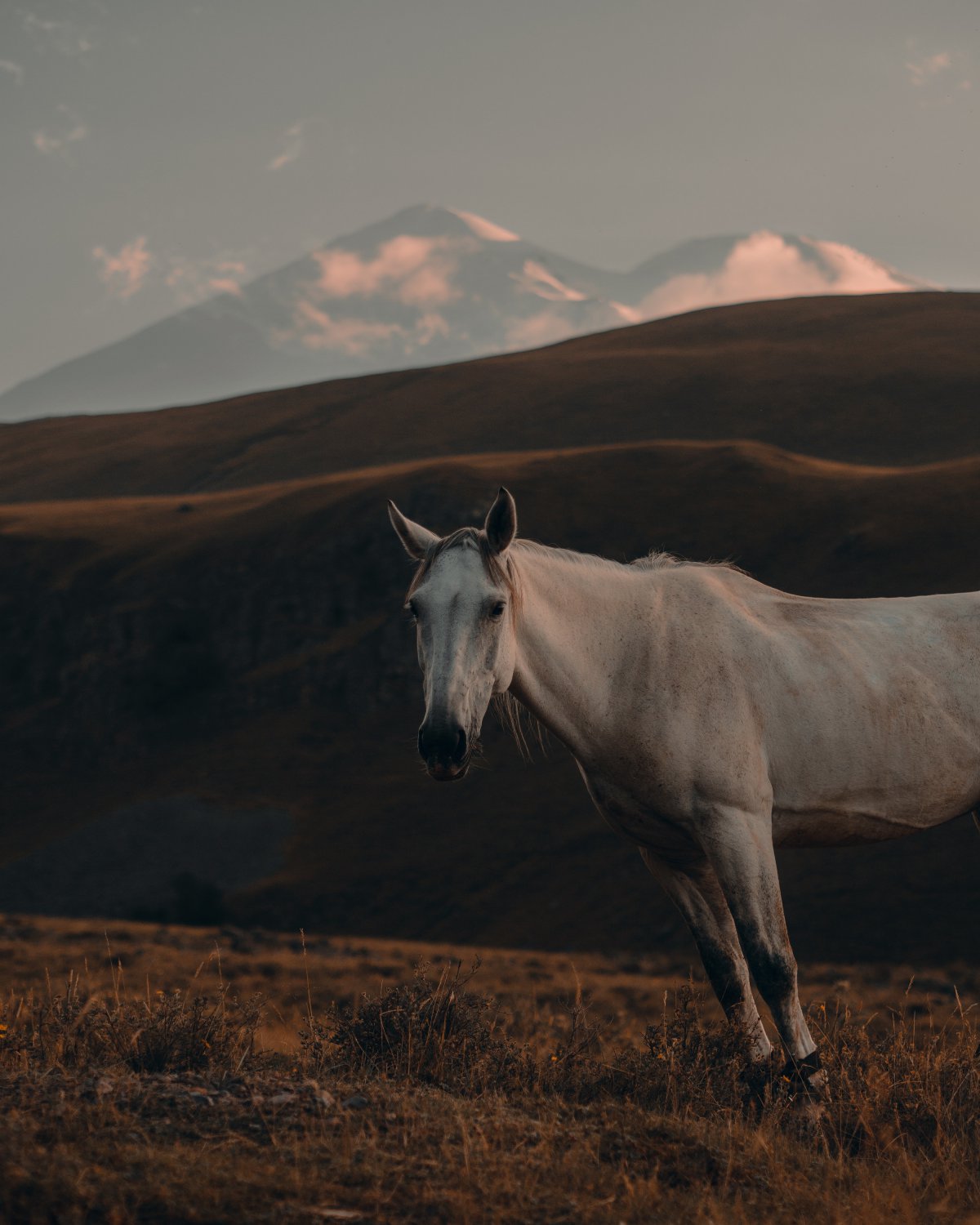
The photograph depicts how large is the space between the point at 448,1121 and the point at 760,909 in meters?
2.22

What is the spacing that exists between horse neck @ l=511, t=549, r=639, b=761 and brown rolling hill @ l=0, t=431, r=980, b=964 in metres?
27.6

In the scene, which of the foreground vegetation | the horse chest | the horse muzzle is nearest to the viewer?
the foreground vegetation

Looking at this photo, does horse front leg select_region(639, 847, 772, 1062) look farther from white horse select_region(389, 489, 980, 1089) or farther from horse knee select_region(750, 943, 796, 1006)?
horse knee select_region(750, 943, 796, 1006)

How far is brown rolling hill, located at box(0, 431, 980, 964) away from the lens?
39.5 m

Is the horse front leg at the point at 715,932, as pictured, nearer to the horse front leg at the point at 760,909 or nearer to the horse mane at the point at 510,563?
the horse front leg at the point at 760,909

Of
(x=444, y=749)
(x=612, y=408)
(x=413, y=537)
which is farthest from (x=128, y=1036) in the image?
(x=612, y=408)

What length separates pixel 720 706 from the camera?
22.0 feet

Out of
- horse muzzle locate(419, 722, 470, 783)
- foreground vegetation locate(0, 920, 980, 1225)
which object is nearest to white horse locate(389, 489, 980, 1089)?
horse muzzle locate(419, 722, 470, 783)

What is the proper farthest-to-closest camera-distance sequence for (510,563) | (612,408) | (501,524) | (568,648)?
1. (612,408)
2. (568,648)
3. (510,563)
4. (501,524)

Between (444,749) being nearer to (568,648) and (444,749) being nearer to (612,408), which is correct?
(568,648)

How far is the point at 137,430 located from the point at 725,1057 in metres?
131

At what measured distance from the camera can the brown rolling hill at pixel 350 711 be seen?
3950cm

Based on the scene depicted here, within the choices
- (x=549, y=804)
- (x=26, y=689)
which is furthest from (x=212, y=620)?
(x=549, y=804)

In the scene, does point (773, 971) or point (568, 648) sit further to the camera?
point (568, 648)
